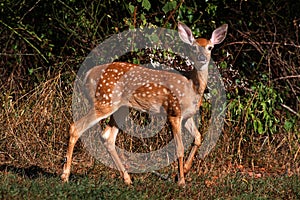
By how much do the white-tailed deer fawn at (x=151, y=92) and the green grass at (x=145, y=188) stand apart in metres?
0.53

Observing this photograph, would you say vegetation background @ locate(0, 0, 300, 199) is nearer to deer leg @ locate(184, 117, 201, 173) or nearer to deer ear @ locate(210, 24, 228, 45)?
deer leg @ locate(184, 117, 201, 173)

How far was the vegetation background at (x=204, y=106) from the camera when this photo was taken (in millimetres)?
7555

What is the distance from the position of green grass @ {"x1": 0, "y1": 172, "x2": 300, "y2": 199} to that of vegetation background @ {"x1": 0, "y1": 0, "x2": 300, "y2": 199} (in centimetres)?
8

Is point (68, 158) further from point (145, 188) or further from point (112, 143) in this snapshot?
point (145, 188)

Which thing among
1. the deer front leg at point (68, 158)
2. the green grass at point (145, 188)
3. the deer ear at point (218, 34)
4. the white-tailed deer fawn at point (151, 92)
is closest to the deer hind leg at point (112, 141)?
the white-tailed deer fawn at point (151, 92)

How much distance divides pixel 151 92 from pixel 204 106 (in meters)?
1.21

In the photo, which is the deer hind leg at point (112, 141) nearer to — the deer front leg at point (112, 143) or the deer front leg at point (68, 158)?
the deer front leg at point (112, 143)

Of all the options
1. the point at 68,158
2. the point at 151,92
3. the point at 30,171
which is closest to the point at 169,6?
the point at 151,92

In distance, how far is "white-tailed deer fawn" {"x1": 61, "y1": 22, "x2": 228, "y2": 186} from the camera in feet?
22.7

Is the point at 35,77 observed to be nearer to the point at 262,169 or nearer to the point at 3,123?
the point at 3,123

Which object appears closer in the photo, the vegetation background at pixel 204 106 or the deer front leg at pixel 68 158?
the deer front leg at pixel 68 158

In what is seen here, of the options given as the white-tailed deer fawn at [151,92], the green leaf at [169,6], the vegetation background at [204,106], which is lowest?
the vegetation background at [204,106]

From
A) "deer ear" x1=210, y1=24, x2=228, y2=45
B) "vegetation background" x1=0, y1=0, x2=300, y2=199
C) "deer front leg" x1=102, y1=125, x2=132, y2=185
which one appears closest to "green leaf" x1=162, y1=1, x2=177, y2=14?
"vegetation background" x1=0, y1=0, x2=300, y2=199

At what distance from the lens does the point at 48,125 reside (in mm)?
8047
